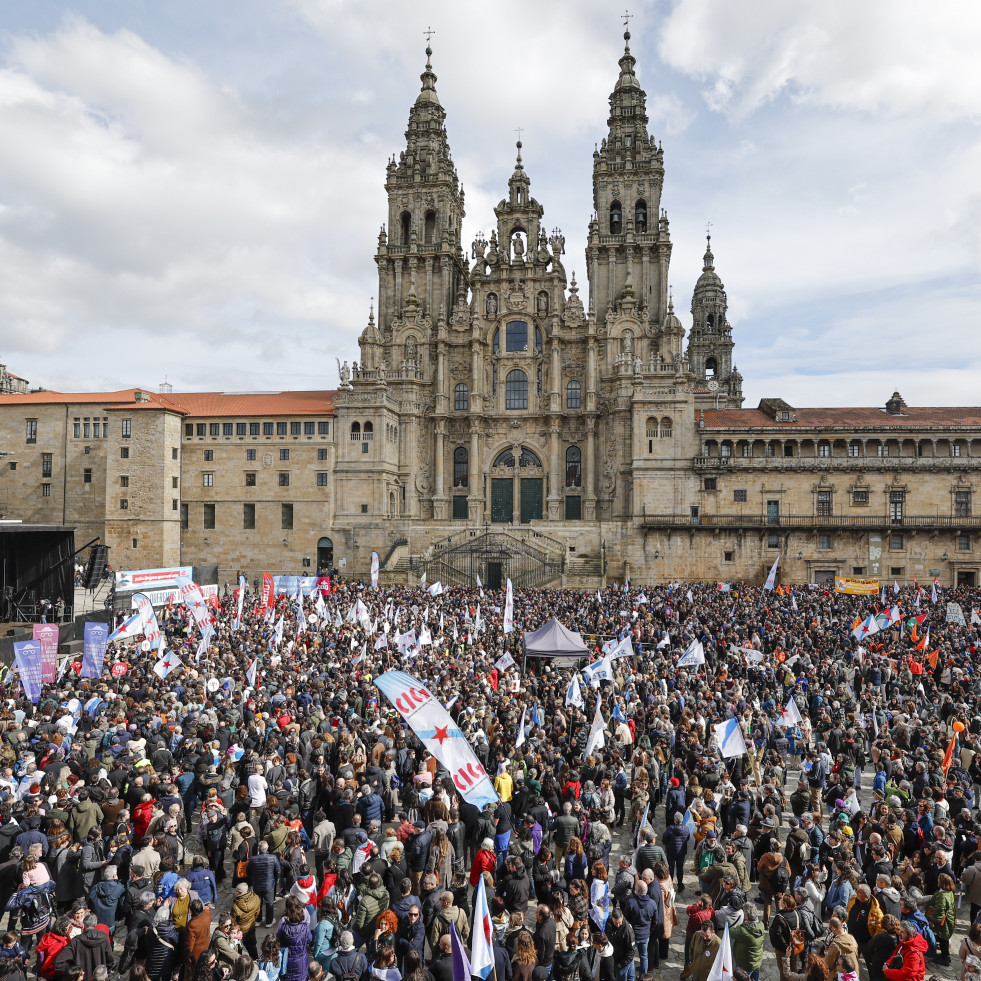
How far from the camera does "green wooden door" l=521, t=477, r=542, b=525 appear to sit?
58281mm

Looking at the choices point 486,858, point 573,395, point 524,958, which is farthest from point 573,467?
point 524,958

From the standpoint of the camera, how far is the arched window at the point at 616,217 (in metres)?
59.6

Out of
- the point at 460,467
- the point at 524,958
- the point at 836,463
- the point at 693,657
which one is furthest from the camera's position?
the point at 460,467

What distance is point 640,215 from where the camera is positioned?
59.3m

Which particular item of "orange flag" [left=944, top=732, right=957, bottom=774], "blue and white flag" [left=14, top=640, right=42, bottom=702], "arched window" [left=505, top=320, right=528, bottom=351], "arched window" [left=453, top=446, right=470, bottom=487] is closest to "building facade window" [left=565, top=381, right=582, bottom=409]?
"arched window" [left=505, top=320, right=528, bottom=351]

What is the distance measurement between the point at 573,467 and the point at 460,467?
8956mm

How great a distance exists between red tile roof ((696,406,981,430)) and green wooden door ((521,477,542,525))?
1365 centimetres

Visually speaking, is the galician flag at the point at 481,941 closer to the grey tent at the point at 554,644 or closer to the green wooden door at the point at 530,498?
the grey tent at the point at 554,644

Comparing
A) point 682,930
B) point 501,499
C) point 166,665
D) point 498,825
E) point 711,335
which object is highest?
point 711,335

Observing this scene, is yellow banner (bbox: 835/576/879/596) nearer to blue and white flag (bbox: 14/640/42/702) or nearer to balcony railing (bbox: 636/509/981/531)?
balcony railing (bbox: 636/509/981/531)

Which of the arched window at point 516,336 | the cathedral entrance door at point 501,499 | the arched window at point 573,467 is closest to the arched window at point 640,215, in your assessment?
the arched window at point 516,336

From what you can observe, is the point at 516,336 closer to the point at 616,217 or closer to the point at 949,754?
the point at 616,217

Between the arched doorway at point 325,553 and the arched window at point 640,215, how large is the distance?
34.2m

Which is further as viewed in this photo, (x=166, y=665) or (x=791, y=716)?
(x=166, y=665)
